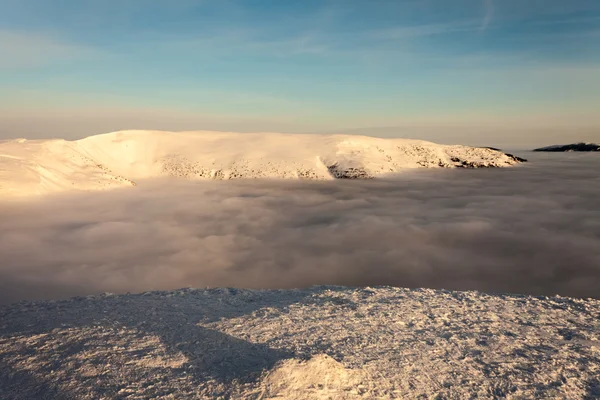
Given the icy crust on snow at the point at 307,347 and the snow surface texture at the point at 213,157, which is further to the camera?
the snow surface texture at the point at 213,157

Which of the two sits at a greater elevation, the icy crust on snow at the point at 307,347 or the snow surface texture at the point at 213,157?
the snow surface texture at the point at 213,157

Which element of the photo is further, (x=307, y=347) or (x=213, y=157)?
(x=213, y=157)

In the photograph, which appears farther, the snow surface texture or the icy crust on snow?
the snow surface texture

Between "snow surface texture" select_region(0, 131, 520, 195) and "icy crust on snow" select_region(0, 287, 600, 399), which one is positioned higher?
"snow surface texture" select_region(0, 131, 520, 195)

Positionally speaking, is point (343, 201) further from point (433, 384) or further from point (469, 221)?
point (433, 384)

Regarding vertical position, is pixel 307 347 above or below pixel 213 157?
below

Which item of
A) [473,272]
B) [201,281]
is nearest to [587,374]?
[473,272]
